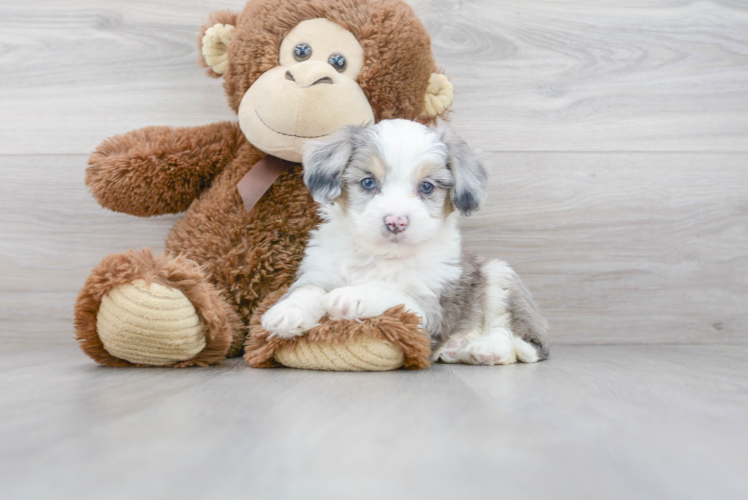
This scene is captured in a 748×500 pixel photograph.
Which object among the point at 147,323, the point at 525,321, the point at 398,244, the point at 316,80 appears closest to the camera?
the point at 147,323

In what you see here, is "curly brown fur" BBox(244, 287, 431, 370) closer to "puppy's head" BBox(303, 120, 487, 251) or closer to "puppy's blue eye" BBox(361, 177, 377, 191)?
"puppy's head" BBox(303, 120, 487, 251)

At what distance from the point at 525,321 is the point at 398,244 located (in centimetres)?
44

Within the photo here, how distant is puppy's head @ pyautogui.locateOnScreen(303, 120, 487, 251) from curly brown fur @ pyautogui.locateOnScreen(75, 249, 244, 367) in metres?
0.33

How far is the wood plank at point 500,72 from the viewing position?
6.08 feet

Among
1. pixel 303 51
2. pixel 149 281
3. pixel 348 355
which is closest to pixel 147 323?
pixel 149 281

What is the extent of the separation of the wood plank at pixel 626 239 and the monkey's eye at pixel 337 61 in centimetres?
67

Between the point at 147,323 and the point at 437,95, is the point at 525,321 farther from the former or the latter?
the point at 147,323

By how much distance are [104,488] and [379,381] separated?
1.94 ft

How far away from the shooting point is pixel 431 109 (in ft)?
5.24

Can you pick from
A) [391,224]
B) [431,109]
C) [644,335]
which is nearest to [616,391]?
[391,224]

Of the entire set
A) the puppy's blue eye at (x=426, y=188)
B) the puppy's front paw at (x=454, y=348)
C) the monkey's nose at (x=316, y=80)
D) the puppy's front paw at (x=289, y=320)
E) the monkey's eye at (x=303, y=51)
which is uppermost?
the monkey's eye at (x=303, y=51)

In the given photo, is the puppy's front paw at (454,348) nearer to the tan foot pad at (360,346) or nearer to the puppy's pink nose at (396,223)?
the tan foot pad at (360,346)

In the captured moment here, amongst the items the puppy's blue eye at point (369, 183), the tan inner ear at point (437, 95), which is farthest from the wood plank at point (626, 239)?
the puppy's blue eye at point (369, 183)

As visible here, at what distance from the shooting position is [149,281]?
3.88ft
